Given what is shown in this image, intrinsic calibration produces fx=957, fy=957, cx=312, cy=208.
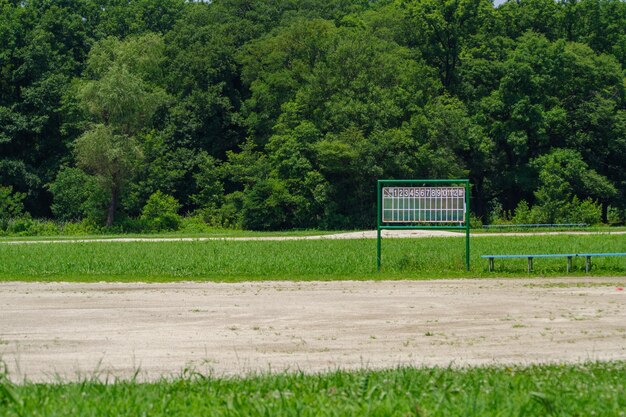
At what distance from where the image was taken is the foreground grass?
8.33 meters

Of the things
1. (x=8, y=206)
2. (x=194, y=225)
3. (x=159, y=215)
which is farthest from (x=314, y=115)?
(x=8, y=206)

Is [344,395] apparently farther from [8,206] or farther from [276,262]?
[8,206]

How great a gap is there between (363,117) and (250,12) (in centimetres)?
2442

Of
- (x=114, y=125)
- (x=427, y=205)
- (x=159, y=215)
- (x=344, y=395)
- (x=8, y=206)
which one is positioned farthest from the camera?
(x=114, y=125)

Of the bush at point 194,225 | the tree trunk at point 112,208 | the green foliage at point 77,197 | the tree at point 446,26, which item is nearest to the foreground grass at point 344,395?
the bush at point 194,225

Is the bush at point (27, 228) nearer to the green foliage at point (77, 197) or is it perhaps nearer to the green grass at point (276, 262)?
the green foliage at point (77, 197)

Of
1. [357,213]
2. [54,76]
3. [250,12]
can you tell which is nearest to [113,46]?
[54,76]

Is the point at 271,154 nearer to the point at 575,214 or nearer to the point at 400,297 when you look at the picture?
the point at 575,214

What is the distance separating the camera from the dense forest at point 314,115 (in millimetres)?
67750

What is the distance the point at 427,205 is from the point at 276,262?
5203 mm

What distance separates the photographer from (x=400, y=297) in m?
19.8

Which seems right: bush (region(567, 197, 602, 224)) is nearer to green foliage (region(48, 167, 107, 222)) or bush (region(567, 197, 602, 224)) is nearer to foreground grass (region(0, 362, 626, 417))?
green foliage (region(48, 167, 107, 222))

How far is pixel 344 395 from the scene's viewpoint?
9055 mm

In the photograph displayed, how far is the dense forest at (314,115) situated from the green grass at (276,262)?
29.2m
